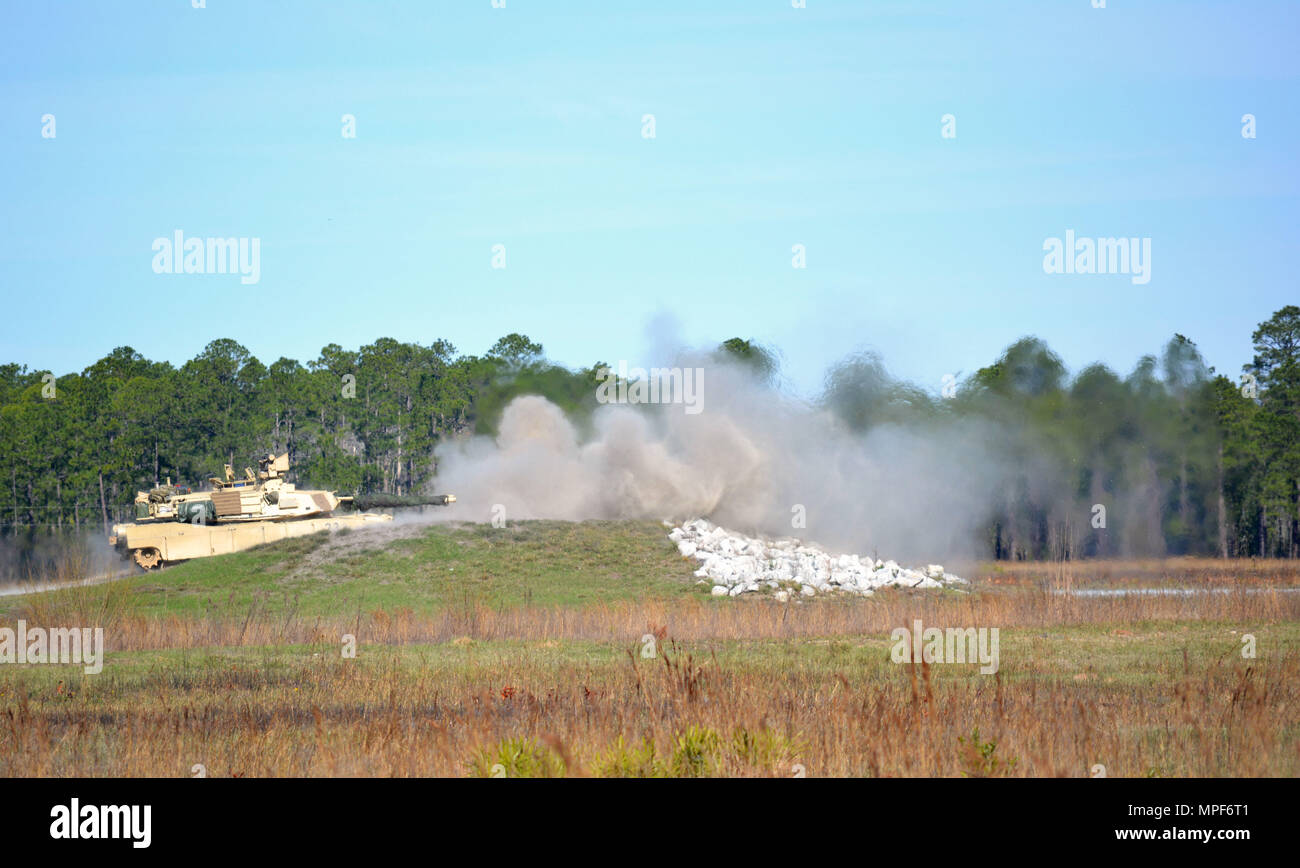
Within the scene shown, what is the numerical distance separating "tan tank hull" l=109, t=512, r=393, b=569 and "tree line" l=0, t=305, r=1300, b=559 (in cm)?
664

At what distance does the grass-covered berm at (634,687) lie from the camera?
395 inches

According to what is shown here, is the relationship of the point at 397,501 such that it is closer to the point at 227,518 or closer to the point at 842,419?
the point at 227,518

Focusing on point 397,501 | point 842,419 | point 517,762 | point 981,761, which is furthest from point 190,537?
point 981,761

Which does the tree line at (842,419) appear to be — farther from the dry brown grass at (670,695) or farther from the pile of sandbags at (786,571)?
the dry brown grass at (670,695)

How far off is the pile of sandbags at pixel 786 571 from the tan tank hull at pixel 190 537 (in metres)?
13.3

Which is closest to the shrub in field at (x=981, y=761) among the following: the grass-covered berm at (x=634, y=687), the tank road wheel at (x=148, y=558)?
the grass-covered berm at (x=634, y=687)

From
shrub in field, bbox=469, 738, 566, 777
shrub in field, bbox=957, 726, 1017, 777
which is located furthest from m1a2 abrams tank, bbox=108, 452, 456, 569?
shrub in field, bbox=957, 726, 1017, 777

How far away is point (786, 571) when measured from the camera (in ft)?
130

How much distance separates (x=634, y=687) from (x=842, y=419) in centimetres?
4132

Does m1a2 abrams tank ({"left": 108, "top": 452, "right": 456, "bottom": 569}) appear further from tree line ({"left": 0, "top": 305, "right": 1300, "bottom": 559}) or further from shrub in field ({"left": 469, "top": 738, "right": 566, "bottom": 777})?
shrub in field ({"left": 469, "top": 738, "right": 566, "bottom": 777})

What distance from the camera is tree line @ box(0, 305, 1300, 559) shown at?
5519cm
